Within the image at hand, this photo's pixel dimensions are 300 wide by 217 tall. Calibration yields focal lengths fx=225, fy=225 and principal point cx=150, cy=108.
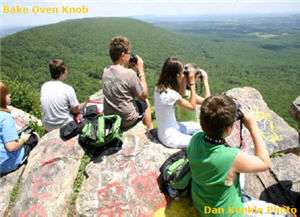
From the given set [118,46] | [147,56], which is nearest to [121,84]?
[118,46]

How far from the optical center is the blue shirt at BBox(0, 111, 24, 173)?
10.0ft

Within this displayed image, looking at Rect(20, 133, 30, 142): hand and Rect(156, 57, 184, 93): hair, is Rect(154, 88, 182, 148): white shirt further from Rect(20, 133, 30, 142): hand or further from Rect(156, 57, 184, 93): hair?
Rect(20, 133, 30, 142): hand

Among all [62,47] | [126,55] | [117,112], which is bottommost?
[62,47]

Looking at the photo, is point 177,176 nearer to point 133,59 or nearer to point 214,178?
point 214,178

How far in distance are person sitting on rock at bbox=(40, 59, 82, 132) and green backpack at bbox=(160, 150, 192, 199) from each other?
7.23 ft

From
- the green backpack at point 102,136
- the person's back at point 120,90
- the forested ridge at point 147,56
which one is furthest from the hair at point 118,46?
the forested ridge at point 147,56

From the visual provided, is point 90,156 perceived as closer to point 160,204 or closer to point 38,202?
point 38,202

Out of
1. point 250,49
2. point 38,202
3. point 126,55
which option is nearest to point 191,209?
point 38,202

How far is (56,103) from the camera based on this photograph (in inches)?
156

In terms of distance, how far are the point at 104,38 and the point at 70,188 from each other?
104247mm

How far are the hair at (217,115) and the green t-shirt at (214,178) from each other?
159 mm

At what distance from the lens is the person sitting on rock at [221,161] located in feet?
6.68

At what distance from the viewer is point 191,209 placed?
9.26 feet

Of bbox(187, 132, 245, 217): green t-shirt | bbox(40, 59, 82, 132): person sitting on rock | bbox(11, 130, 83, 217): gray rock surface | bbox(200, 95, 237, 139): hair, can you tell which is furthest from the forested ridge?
bbox(200, 95, 237, 139): hair
